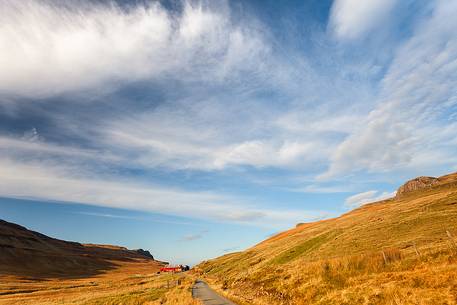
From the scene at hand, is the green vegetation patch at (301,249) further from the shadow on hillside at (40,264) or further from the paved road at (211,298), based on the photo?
the shadow on hillside at (40,264)

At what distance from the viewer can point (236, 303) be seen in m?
27.2

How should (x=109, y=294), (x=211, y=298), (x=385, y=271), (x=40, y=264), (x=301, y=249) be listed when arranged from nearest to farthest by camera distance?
1. (x=385, y=271)
2. (x=211, y=298)
3. (x=301, y=249)
4. (x=109, y=294)
5. (x=40, y=264)

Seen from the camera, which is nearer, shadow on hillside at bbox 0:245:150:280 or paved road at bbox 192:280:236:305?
paved road at bbox 192:280:236:305

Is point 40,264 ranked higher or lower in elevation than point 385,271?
higher

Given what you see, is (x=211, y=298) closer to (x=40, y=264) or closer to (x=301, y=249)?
(x=301, y=249)

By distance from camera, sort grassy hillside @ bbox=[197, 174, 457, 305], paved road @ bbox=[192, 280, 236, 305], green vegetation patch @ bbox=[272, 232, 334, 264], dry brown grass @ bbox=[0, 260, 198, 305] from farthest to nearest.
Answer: green vegetation patch @ bbox=[272, 232, 334, 264]
dry brown grass @ bbox=[0, 260, 198, 305]
paved road @ bbox=[192, 280, 236, 305]
grassy hillside @ bbox=[197, 174, 457, 305]

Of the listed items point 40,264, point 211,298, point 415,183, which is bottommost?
point 211,298

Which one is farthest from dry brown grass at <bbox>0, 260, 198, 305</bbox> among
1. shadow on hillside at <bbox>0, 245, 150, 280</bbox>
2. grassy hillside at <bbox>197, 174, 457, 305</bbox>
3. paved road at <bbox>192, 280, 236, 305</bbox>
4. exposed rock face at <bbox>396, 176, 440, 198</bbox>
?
exposed rock face at <bbox>396, 176, 440, 198</bbox>

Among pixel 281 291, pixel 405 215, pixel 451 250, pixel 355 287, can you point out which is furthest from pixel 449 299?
pixel 405 215

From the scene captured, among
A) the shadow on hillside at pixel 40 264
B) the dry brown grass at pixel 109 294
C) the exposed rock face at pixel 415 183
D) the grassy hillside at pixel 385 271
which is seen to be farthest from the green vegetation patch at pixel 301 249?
the shadow on hillside at pixel 40 264

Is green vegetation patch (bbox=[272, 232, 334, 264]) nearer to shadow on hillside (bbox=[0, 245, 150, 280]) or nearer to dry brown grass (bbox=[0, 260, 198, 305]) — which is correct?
dry brown grass (bbox=[0, 260, 198, 305])

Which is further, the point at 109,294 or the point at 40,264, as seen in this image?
the point at 40,264

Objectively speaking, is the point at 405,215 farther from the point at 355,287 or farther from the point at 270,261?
the point at 355,287

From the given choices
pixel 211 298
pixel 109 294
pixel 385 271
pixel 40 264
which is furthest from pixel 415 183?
pixel 40 264
